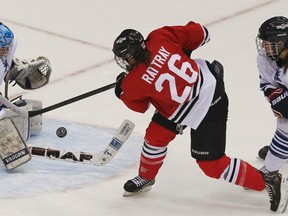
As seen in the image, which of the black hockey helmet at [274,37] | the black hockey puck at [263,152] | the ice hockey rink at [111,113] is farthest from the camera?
the black hockey puck at [263,152]

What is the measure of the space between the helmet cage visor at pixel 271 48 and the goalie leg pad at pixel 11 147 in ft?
3.49

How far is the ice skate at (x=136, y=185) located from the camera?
3.73 metres

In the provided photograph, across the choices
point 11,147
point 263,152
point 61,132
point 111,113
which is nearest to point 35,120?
point 61,132

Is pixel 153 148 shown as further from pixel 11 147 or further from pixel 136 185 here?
pixel 11 147

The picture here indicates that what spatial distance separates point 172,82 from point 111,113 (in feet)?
3.79

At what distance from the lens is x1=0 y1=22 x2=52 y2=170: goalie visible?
3.86m

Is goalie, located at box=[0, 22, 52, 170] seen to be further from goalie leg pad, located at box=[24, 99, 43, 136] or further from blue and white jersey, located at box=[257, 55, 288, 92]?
blue and white jersey, located at box=[257, 55, 288, 92]

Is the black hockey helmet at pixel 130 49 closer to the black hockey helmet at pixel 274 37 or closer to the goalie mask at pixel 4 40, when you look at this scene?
the black hockey helmet at pixel 274 37

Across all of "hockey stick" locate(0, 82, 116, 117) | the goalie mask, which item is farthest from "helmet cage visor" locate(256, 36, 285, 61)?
the goalie mask

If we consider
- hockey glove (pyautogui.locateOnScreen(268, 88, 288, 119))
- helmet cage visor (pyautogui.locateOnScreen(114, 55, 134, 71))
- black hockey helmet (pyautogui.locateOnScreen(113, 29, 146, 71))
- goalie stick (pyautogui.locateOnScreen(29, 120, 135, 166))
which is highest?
black hockey helmet (pyautogui.locateOnScreen(113, 29, 146, 71))

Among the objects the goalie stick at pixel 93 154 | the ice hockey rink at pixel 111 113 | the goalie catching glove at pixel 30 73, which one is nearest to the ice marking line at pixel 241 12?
the ice hockey rink at pixel 111 113

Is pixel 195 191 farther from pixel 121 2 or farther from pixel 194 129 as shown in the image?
pixel 121 2

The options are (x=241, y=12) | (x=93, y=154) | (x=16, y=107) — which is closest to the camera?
(x=93, y=154)

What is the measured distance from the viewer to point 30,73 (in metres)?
4.20
